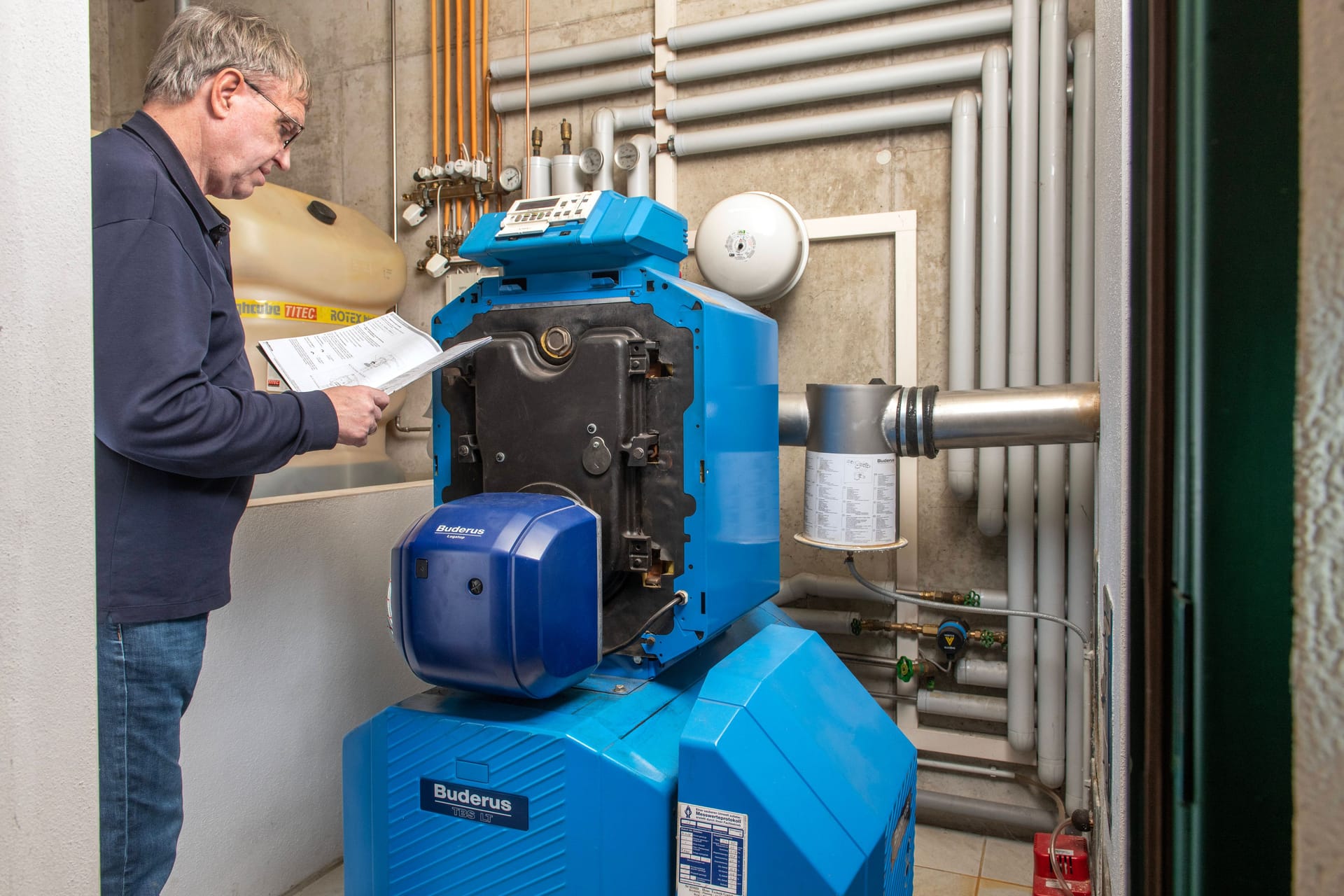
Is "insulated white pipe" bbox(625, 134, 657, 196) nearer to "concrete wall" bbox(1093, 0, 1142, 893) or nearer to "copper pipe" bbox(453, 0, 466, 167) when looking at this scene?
"copper pipe" bbox(453, 0, 466, 167)

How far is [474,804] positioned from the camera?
1.33 metres

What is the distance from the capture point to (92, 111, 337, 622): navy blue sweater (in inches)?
41.8

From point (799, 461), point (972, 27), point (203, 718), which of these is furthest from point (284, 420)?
point (972, 27)

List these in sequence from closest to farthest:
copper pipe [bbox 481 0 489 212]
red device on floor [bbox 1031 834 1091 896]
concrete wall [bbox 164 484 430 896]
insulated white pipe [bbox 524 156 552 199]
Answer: concrete wall [bbox 164 484 430 896] < red device on floor [bbox 1031 834 1091 896] < insulated white pipe [bbox 524 156 552 199] < copper pipe [bbox 481 0 489 212]

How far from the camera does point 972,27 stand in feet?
7.35

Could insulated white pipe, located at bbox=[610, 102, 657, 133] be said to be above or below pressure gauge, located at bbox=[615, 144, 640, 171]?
above

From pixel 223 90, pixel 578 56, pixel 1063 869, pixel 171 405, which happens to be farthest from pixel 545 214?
pixel 1063 869

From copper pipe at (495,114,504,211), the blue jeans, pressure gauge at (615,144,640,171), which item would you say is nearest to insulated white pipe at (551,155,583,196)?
pressure gauge at (615,144,640,171)

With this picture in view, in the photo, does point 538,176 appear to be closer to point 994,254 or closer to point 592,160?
point 592,160

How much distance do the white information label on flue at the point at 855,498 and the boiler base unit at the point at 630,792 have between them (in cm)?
49

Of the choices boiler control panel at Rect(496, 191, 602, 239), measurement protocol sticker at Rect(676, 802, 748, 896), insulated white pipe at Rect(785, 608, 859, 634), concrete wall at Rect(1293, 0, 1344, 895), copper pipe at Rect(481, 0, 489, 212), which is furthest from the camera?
copper pipe at Rect(481, 0, 489, 212)

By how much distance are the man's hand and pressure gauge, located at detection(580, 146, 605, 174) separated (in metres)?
1.57

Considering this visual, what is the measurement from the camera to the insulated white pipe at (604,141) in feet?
8.73

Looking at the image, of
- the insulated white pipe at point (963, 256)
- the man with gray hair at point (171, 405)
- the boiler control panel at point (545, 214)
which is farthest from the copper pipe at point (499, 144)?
the man with gray hair at point (171, 405)
